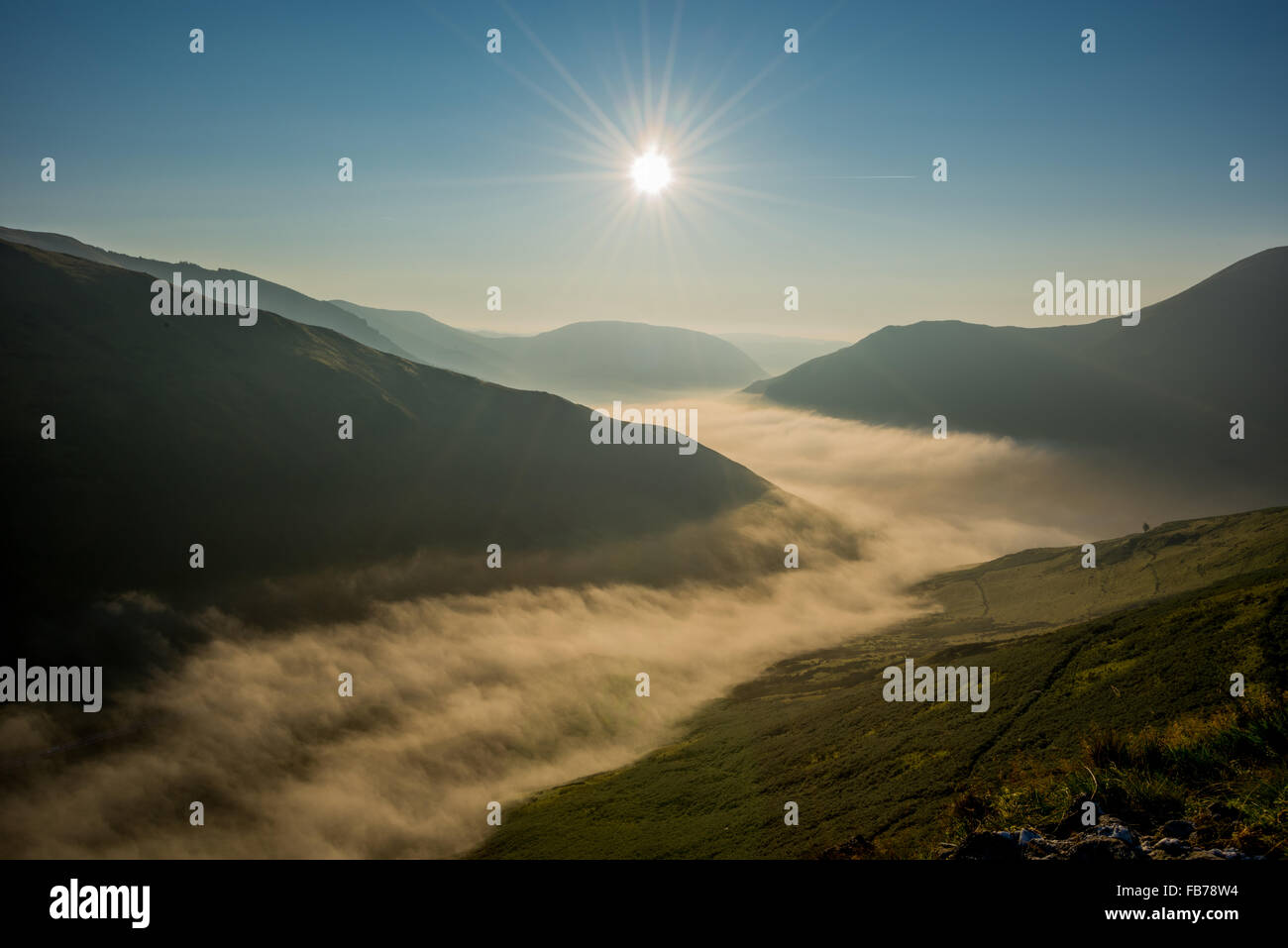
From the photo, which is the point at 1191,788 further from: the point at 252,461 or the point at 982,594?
the point at 982,594

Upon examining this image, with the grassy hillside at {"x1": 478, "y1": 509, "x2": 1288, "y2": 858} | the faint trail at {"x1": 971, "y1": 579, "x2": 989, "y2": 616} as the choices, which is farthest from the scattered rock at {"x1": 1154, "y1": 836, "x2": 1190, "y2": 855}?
the faint trail at {"x1": 971, "y1": 579, "x2": 989, "y2": 616}

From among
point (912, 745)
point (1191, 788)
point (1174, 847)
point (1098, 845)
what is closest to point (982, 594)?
point (912, 745)

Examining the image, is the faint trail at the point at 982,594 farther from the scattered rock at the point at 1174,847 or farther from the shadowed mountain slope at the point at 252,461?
the scattered rock at the point at 1174,847

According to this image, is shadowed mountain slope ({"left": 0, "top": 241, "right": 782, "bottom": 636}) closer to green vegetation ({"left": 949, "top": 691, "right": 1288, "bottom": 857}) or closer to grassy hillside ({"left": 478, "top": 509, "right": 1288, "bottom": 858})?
grassy hillside ({"left": 478, "top": 509, "right": 1288, "bottom": 858})

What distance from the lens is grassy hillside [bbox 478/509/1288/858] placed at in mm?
27355

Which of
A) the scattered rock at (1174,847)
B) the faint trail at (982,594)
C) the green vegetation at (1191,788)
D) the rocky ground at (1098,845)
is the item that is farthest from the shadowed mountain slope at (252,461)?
the scattered rock at (1174,847)

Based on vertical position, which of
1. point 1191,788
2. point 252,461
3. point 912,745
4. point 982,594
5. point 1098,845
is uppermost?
point 252,461

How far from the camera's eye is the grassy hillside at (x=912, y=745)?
27.4 m

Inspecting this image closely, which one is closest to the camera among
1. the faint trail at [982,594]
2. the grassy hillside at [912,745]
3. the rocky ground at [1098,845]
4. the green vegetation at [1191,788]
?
the rocky ground at [1098,845]

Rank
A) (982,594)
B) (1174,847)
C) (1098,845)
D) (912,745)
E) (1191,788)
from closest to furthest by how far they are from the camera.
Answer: (1174,847)
(1098,845)
(1191,788)
(912,745)
(982,594)

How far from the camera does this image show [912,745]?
38.8 m

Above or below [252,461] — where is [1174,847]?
below
